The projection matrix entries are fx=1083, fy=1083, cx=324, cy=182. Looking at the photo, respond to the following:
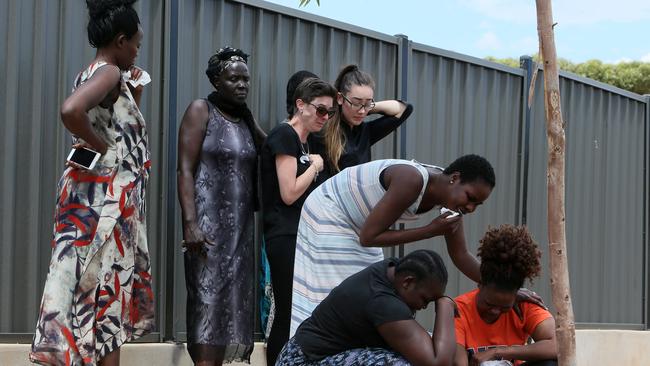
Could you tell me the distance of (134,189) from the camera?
467cm

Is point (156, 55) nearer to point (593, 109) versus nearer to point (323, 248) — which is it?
point (323, 248)

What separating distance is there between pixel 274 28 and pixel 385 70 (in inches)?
41.2

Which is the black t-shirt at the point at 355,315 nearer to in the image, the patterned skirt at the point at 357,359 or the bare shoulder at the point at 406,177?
the patterned skirt at the point at 357,359

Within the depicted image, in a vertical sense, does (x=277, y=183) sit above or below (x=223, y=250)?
above

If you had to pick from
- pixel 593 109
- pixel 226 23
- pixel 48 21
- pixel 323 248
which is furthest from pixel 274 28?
pixel 593 109

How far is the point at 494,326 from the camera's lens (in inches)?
188

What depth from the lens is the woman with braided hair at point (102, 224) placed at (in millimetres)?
4426

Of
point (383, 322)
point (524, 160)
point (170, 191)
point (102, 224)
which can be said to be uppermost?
point (524, 160)

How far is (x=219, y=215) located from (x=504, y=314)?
1.49 meters

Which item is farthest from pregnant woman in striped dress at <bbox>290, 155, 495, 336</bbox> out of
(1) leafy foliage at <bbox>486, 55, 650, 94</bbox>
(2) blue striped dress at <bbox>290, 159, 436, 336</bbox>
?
(1) leafy foliage at <bbox>486, 55, 650, 94</bbox>

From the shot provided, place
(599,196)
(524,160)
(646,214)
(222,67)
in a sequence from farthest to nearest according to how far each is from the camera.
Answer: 1. (646,214)
2. (599,196)
3. (524,160)
4. (222,67)

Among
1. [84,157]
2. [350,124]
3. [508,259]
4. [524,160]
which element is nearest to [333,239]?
[508,259]

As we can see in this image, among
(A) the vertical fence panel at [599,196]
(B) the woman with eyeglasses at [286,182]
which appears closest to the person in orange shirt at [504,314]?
(B) the woman with eyeglasses at [286,182]

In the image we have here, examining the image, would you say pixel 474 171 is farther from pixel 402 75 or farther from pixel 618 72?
pixel 618 72
